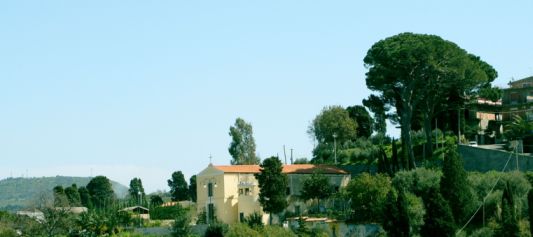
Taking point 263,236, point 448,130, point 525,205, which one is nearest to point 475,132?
point 448,130

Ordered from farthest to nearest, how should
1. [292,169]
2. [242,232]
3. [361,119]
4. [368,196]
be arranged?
[361,119] < [292,169] < [368,196] < [242,232]

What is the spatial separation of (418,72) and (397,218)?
17.6 m

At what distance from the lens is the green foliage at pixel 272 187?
5981 centimetres

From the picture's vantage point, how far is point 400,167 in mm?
61062

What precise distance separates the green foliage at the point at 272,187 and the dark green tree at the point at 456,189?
15.6 metres

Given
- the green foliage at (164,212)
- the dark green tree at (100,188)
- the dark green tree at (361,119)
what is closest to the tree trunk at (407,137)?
the dark green tree at (361,119)

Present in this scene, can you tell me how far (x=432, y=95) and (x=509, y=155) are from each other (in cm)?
699

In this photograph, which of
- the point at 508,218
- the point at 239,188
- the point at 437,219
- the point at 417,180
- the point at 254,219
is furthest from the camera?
the point at 239,188

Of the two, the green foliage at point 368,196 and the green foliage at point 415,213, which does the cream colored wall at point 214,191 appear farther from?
the green foliage at point 415,213

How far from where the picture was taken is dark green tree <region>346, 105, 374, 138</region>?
269ft

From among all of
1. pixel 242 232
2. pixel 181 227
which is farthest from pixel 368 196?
pixel 181 227

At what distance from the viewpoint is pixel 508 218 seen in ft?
139

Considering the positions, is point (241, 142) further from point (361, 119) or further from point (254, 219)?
point (254, 219)

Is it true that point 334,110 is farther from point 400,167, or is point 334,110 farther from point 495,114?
point 400,167
